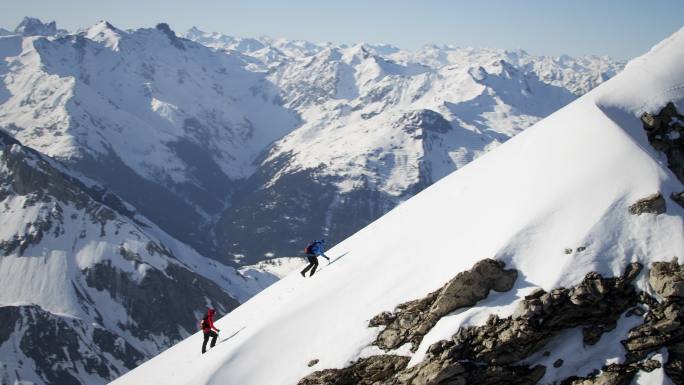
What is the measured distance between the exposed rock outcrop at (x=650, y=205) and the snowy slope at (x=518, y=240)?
254 millimetres

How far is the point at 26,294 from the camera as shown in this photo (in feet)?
620

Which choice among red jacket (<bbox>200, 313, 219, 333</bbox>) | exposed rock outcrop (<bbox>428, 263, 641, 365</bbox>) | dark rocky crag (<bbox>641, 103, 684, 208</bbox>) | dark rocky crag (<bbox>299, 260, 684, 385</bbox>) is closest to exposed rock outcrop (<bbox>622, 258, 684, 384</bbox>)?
dark rocky crag (<bbox>299, 260, 684, 385</bbox>)

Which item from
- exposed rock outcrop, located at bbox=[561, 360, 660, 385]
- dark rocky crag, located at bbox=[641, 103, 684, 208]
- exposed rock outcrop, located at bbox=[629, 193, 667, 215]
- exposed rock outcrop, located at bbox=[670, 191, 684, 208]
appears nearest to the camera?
exposed rock outcrop, located at bbox=[561, 360, 660, 385]

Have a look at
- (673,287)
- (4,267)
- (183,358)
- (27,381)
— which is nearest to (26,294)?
(4,267)

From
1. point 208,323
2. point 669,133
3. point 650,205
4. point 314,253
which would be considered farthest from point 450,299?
point 208,323

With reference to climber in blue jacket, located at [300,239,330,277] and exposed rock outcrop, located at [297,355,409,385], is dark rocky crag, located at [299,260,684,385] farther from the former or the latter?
climber in blue jacket, located at [300,239,330,277]

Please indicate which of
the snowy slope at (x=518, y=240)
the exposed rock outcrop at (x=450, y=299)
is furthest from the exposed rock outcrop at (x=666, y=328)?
the exposed rock outcrop at (x=450, y=299)

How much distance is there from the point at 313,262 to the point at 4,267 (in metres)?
195

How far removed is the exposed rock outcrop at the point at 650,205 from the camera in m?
24.8

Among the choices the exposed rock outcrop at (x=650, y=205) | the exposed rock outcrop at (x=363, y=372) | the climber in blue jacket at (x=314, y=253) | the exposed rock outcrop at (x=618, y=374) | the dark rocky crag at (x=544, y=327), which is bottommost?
the exposed rock outcrop at (x=618, y=374)

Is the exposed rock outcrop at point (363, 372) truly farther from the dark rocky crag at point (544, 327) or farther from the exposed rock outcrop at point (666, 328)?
the exposed rock outcrop at point (666, 328)

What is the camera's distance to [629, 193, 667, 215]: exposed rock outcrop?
24.8m

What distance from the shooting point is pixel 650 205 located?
2491cm

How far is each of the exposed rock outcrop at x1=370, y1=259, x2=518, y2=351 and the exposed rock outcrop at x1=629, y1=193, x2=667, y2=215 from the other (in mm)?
5937
